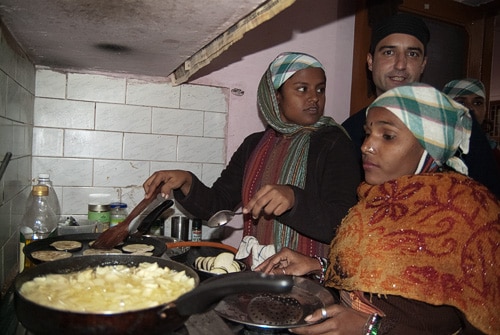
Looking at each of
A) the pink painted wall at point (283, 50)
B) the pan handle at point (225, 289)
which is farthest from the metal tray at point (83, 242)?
the pink painted wall at point (283, 50)

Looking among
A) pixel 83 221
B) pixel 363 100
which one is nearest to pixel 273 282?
pixel 83 221

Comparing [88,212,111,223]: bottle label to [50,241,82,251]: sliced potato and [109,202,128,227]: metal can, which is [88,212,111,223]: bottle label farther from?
[50,241,82,251]: sliced potato

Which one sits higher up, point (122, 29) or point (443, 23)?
point (443, 23)

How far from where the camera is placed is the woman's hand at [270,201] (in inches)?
53.2

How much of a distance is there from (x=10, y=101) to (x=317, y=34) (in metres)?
1.82

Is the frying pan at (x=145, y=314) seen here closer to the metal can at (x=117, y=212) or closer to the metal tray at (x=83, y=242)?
the metal tray at (x=83, y=242)

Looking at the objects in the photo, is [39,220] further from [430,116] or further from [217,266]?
[430,116]

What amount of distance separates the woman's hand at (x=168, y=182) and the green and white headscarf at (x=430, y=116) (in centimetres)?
93

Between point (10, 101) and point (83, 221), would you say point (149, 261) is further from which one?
point (83, 221)

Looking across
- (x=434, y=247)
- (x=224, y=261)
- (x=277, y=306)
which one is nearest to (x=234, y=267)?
(x=224, y=261)

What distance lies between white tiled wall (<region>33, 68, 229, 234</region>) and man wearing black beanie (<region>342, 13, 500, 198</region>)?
0.92 meters

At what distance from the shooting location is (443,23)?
2.59m

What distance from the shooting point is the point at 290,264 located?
4.73 ft

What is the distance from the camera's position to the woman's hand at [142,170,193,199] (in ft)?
5.51
